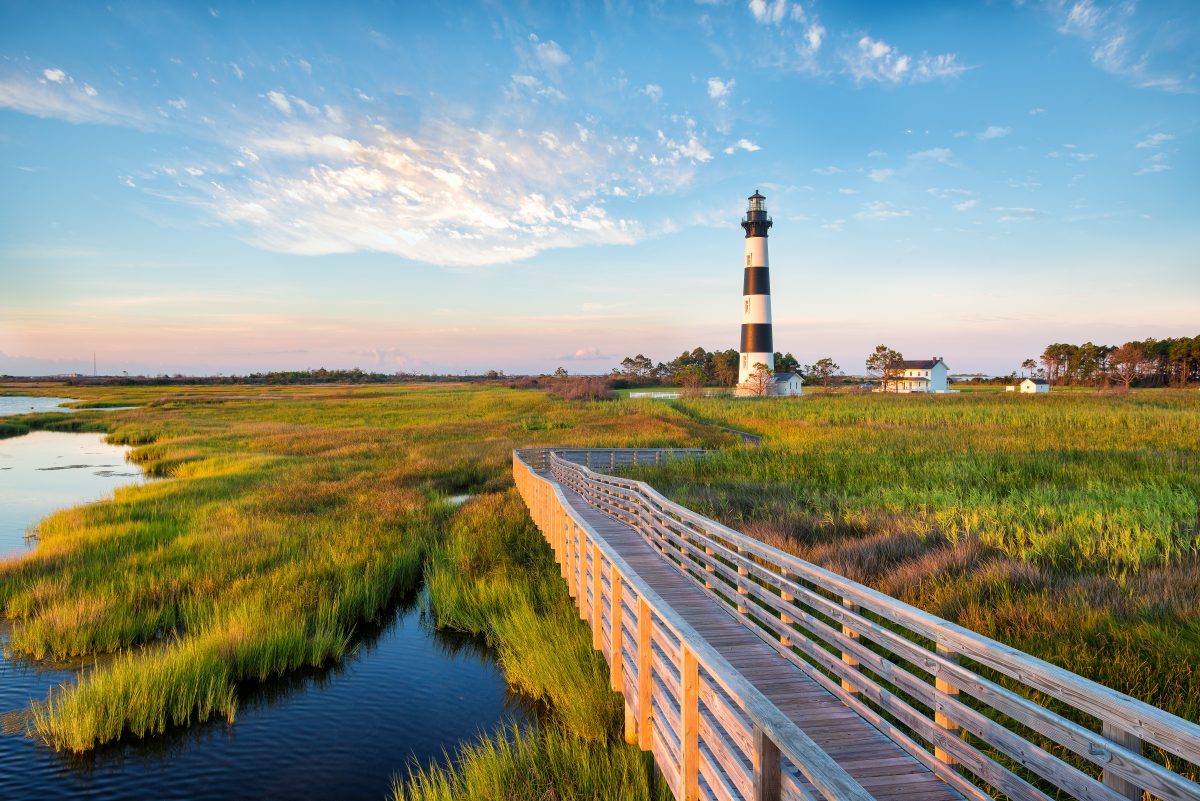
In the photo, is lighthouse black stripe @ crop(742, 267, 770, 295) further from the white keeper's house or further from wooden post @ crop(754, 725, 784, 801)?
wooden post @ crop(754, 725, 784, 801)

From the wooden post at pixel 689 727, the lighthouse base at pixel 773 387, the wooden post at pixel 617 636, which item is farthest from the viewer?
the lighthouse base at pixel 773 387

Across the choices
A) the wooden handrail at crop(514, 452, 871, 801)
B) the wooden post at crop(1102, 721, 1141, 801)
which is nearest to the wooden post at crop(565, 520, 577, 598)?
the wooden handrail at crop(514, 452, 871, 801)

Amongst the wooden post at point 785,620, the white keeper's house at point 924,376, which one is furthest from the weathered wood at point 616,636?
Answer: the white keeper's house at point 924,376

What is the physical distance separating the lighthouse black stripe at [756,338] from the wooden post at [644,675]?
54320mm

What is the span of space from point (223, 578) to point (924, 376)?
Answer: 10131 cm

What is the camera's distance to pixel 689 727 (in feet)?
13.5

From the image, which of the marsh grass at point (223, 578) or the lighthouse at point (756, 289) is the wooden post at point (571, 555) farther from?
the lighthouse at point (756, 289)

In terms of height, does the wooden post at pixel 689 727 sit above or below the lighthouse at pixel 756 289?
below

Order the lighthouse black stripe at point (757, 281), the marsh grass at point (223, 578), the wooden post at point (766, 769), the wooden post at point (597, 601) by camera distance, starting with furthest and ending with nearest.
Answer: the lighthouse black stripe at point (757, 281) < the marsh grass at point (223, 578) < the wooden post at point (597, 601) < the wooden post at point (766, 769)

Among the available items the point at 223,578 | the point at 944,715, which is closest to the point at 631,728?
the point at 944,715

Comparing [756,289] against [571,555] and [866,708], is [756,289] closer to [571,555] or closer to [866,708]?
[571,555]

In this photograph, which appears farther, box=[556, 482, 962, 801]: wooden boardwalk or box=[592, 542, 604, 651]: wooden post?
box=[592, 542, 604, 651]: wooden post

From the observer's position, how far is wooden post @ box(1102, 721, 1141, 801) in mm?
2748

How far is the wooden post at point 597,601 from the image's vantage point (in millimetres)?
7373
